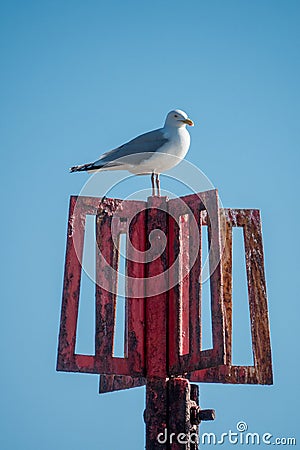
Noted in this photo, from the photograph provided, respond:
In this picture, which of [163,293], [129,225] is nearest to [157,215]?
[129,225]

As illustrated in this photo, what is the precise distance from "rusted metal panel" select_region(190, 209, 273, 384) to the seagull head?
3285mm

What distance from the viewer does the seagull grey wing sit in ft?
29.3

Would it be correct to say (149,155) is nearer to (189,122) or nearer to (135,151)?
(135,151)

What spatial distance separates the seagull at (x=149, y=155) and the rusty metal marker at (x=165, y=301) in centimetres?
235

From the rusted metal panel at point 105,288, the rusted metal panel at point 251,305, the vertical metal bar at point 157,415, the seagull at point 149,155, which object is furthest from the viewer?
the seagull at point 149,155

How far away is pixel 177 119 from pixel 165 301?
4307mm

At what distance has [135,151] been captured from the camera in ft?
29.7

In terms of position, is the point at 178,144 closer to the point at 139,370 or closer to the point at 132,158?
the point at 132,158

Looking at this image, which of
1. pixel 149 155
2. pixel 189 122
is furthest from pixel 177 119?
pixel 149 155

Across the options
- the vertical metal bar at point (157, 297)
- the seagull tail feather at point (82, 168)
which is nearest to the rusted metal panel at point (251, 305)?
the vertical metal bar at point (157, 297)

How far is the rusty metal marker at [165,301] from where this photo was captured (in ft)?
19.2

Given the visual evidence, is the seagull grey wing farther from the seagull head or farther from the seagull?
the seagull head

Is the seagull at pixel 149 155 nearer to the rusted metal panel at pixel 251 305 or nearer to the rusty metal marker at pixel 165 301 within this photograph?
the rusted metal panel at pixel 251 305

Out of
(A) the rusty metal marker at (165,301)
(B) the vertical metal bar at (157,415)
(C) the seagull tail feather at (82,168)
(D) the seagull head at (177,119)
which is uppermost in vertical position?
(D) the seagull head at (177,119)
